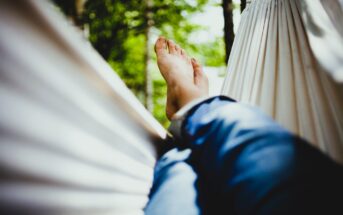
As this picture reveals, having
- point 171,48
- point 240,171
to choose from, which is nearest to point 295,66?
point 240,171

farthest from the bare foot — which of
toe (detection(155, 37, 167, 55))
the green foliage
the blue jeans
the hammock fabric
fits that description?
the green foliage

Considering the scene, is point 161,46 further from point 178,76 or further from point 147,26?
point 147,26

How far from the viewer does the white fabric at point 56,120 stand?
1.06 feet

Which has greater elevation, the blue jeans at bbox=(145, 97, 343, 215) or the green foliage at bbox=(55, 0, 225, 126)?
the blue jeans at bbox=(145, 97, 343, 215)

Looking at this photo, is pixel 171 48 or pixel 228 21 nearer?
pixel 171 48

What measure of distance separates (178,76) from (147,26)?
6.79 ft

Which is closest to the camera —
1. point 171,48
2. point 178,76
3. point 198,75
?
point 178,76

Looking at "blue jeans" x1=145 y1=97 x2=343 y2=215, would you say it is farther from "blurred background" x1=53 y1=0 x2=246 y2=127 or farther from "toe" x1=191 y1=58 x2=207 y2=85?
"blurred background" x1=53 y1=0 x2=246 y2=127

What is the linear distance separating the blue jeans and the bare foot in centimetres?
44

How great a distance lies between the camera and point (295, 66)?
2.80 feet

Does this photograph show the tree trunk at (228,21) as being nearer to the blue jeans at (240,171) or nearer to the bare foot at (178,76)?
the bare foot at (178,76)

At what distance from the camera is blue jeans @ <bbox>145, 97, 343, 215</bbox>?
0.40 m

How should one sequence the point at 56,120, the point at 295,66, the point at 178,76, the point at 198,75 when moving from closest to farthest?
the point at 56,120
the point at 295,66
the point at 178,76
the point at 198,75

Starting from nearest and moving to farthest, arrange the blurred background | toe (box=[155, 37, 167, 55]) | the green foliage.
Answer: toe (box=[155, 37, 167, 55]) → the blurred background → the green foliage
